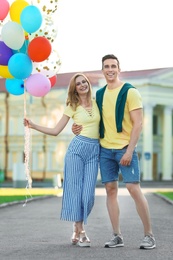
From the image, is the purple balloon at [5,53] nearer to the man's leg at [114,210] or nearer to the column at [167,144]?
the man's leg at [114,210]

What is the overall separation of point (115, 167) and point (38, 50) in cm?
196

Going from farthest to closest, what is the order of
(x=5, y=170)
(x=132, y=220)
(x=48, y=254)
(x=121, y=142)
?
(x=5, y=170) → (x=132, y=220) → (x=121, y=142) → (x=48, y=254)

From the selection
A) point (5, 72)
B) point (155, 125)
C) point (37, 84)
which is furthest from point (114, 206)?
point (155, 125)

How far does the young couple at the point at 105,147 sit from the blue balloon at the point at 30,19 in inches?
45.0

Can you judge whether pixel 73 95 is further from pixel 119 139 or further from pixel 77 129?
pixel 119 139

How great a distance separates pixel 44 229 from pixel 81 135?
10.1 feet

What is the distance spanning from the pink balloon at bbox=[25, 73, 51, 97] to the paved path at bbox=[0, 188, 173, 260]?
196 cm

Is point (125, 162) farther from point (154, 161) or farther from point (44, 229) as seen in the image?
point (154, 161)

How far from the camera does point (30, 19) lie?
10086mm

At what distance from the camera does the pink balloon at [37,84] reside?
10.4m

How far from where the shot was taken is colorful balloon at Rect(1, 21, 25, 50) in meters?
10.1

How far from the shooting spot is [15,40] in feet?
33.2

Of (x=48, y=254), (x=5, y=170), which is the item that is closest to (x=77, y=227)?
(x=48, y=254)

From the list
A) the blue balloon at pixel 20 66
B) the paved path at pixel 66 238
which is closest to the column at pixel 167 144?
the paved path at pixel 66 238
